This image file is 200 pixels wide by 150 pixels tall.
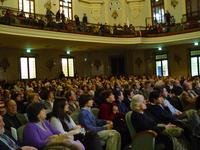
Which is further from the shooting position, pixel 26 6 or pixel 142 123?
pixel 26 6

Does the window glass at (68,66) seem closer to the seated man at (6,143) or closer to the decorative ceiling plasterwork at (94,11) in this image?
the decorative ceiling plasterwork at (94,11)

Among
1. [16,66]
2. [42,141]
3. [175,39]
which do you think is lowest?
[42,141]

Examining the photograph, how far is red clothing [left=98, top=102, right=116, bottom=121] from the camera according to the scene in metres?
6.63

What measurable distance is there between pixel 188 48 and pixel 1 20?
14.0m

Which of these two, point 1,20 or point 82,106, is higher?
point 1,20

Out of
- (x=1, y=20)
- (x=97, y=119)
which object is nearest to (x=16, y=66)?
(x=1, y=20)

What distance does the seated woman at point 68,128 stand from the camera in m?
5.11

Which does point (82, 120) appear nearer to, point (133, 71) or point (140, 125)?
point (140, 125)

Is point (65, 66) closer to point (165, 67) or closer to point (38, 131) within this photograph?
point (165, 67)

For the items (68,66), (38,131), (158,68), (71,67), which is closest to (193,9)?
(158,68)

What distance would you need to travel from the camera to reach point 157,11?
26.6 metres

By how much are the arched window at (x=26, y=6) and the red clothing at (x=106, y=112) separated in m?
15.9

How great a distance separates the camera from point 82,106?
6.30 m

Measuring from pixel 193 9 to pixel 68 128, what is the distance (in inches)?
816
